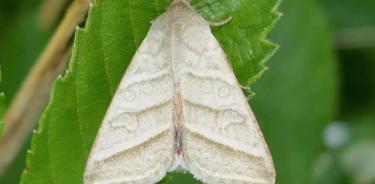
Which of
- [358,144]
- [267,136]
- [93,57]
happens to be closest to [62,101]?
[93,57]

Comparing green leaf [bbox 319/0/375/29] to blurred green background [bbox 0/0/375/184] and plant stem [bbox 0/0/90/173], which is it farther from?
plant stem [bbox 0/0/90/173]

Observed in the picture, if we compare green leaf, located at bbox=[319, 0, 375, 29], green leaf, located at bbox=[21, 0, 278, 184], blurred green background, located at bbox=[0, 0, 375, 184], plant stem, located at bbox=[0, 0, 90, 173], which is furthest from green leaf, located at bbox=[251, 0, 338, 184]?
plant stem, located at bbox=[0, 0, 90, 173]

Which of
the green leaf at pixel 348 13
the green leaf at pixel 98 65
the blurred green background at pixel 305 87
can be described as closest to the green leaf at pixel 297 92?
the blurred green background at pixel 305 87

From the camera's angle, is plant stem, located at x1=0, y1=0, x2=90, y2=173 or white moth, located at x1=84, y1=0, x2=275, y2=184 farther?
white moth, located at x1=84, y1=0, x2=275, y2=184

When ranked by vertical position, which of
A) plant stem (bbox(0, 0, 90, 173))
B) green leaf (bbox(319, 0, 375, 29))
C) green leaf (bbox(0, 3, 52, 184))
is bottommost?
green leaf (bbox(319, 0, 375, 29))

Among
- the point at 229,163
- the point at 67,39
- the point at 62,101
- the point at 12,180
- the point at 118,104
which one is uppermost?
the point at 67,39

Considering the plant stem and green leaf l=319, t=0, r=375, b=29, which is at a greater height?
the plant stem

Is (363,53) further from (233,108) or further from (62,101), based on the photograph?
(62,101)
